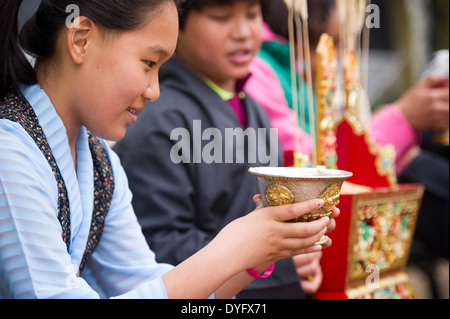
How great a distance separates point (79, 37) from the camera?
1001mm

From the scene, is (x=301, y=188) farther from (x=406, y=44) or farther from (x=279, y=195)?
(x=406, y=44)

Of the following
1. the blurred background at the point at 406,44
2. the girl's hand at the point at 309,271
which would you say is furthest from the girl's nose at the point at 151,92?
the blurred background at the point at 406,44

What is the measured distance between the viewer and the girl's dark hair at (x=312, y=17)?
7.26 feet

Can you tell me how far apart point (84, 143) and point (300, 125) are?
1098mm

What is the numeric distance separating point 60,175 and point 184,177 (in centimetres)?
45

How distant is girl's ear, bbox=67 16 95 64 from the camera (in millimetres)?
993

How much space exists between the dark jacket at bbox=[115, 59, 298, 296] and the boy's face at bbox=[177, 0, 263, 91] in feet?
0.20

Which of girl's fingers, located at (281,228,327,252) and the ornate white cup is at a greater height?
the ornate white cup

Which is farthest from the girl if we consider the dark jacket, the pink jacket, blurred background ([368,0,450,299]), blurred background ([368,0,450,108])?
blurred background ([368,0,450,108])

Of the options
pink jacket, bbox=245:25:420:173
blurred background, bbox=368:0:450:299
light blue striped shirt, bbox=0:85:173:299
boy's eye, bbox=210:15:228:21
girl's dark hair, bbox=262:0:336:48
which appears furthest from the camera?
blurred background, bbox=368:0:450:299

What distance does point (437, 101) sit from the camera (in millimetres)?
2008

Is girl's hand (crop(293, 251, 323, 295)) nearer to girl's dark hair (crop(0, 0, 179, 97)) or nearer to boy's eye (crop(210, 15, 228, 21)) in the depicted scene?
Result: boy's eye (crop(210, 15, 228, 21))

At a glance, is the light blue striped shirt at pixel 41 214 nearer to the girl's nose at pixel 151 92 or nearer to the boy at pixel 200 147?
the girl's nose at pixel 151 92
